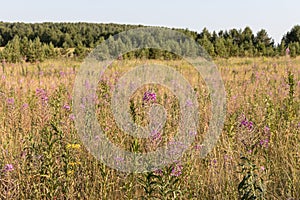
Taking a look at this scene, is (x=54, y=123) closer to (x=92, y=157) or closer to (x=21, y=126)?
(x=92, y=157)

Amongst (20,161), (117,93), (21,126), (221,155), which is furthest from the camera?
(117,93)

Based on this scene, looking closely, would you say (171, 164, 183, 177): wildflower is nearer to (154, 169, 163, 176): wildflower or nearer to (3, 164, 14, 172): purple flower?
(154, 169, 163, 176): wildflower

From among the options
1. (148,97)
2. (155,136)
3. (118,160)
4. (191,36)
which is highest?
(191,36)

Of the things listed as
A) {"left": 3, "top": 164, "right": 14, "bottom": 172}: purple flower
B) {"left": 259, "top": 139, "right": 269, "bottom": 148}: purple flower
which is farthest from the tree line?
{"left": 3, "top": 164, "right": 14, "bottom": 172}: purple flower

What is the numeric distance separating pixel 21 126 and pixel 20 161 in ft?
3.92

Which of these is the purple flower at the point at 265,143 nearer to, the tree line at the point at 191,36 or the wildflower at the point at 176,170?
the wildflower at the point at 176,170

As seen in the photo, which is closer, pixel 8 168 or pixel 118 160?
pixel 8 168

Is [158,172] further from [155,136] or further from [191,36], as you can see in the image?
[191,36]

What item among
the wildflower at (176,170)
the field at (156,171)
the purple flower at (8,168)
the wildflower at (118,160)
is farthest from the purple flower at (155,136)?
the purple flower at (8,168)

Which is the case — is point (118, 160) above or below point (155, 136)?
below

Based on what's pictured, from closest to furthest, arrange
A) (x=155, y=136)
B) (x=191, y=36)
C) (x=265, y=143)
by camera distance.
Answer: (x=155, y=136) → (x=265, y=143) → (x=191, y=36)

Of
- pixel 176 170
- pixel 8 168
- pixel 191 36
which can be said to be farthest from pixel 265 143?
pixel 191 36

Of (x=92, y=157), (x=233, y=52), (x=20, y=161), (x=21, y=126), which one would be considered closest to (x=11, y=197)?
(x=20, y=161)

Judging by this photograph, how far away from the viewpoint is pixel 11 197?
253 centimetres
